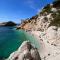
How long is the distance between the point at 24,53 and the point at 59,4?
58295mm

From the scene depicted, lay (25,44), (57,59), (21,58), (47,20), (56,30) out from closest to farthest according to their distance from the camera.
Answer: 1. (21,58)
2. (25,44)
3. (57,59)
4. (56,30)
5. (47,20)

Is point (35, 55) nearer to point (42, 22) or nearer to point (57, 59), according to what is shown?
point (57, 59)

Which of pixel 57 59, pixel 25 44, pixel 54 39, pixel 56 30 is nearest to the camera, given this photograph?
pixel 25 44

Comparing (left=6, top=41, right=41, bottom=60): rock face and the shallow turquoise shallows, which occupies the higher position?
(left=6, top=41, right=41, bottom=60): rock face

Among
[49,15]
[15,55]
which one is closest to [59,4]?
[49,15]

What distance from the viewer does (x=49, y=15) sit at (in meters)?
64.5

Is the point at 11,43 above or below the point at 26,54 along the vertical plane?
below

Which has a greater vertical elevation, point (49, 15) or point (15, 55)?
point (49, 15)

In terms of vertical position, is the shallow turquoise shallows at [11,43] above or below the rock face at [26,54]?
below

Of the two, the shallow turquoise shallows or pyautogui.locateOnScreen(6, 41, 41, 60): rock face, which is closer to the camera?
pyautogui.locateOnScreen(6, 41, 41, 60): rock face

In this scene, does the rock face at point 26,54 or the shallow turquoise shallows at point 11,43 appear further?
the shallow turquoise shallows at point 11,43

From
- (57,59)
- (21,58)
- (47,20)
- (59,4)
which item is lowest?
(57,59)

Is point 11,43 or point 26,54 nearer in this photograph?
point 26,54

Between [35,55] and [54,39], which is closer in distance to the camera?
[35,55]
